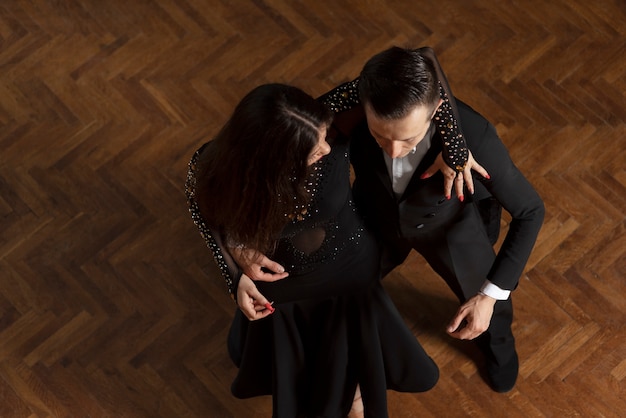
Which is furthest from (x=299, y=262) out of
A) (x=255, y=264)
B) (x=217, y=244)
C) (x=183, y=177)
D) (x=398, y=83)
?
(x=183, y=177)

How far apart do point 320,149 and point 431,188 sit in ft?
1.42

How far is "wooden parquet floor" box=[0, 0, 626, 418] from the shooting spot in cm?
321

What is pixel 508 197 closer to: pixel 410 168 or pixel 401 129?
pixel 410 168

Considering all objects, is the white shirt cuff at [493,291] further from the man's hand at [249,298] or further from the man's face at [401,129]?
the man's hand at [249,298]

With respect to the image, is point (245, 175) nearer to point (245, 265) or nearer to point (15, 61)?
point (245, 265)

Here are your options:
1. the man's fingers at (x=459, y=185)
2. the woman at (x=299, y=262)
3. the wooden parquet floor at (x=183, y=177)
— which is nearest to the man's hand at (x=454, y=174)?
the man's fingers at (x=459, y=185)

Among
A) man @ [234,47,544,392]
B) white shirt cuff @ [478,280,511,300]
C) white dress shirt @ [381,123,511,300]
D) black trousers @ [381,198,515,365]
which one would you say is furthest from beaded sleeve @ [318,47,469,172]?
black trousers @ [381,198,515,365]

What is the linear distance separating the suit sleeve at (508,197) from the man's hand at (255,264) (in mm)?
614

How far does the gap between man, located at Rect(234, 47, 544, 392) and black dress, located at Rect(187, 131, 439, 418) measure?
0.29ft

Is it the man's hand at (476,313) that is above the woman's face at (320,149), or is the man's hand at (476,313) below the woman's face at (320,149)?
below

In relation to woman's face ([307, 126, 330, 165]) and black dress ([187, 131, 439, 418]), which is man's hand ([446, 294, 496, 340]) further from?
woman's face ([307, 126, 330, 165])

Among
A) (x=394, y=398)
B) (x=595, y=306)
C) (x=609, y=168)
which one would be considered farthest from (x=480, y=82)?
(x=394, y=398)

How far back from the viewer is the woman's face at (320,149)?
2070 mm

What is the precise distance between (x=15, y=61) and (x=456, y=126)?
2.35 m
